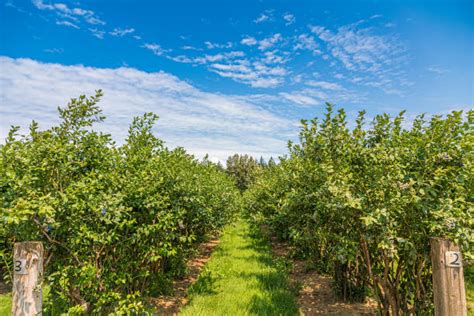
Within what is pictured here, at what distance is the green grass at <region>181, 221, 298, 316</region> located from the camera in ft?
14.5

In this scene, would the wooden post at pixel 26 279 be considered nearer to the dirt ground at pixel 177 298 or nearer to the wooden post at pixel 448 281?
the dirt ground at pixel 177 298

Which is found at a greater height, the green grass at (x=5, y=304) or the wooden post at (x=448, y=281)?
the wooden post at (x=448, y=281)

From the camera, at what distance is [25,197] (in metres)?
2.39

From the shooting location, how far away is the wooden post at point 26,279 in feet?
7.98

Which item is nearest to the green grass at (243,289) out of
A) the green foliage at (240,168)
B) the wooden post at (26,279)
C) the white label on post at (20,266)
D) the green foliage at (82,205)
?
the green foliage at (82,205)

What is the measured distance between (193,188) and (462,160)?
3.35 meters

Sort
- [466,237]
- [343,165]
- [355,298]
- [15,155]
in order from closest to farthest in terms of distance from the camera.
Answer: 1. [466,237]
2. [15,155]
3. [343,165]
4. [355,298]

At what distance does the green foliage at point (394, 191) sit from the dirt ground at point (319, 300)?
51.0 inches

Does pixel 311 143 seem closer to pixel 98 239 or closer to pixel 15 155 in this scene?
pixel 98 239

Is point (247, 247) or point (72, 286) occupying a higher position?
point (72, 286)

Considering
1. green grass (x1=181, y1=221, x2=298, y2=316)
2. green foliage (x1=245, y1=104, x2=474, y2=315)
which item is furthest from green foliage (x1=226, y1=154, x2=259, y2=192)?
green foliage (x1=245, y1=104, x2=474, y2=315)

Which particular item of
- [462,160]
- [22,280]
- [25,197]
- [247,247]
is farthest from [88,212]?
[247,247]

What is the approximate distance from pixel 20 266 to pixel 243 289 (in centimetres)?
383

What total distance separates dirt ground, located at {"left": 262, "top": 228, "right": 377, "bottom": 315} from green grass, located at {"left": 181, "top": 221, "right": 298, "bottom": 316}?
27cm
